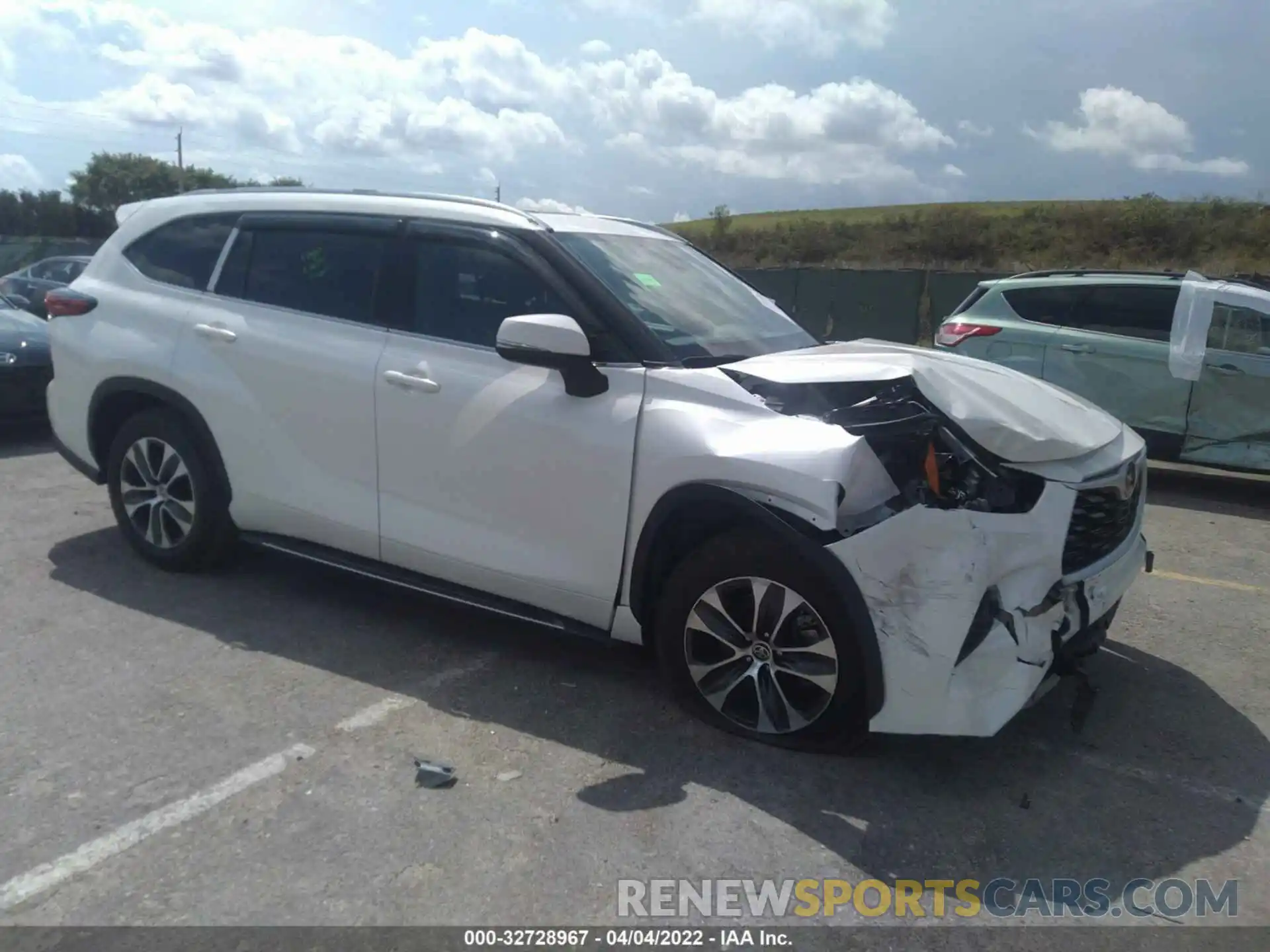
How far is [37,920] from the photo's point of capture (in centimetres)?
273

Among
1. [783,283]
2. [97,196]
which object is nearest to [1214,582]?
[783,283]

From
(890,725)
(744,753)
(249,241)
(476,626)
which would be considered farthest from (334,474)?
(890,725)

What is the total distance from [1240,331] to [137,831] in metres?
8.56

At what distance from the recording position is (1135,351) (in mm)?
8922

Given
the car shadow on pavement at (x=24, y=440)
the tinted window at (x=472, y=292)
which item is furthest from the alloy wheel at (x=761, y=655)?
the car shadow on pavement at (x=24, y=440)

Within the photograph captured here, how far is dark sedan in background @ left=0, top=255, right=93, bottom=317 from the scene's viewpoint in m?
17.3

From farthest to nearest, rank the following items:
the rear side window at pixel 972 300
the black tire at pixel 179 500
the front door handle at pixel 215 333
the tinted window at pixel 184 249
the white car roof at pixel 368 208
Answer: the rear side window at pixel 972 300 < the tinted window at pixel 184 249 < the black tire at pixel 179 500 < the front door handle at pixel 215 333 < the white car roof at pixel 368 208

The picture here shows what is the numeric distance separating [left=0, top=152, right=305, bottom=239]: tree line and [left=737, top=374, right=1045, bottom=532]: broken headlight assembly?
52485 mm

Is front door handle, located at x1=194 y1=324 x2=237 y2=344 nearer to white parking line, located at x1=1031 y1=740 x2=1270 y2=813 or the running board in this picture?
the running board

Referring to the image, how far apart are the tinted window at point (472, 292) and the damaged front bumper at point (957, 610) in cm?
156

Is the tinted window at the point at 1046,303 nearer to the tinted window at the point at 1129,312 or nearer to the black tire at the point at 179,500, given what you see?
the tinted window at the point at 1129,312

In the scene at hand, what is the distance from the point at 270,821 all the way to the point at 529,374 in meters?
1.78

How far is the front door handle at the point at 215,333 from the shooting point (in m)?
4.86
